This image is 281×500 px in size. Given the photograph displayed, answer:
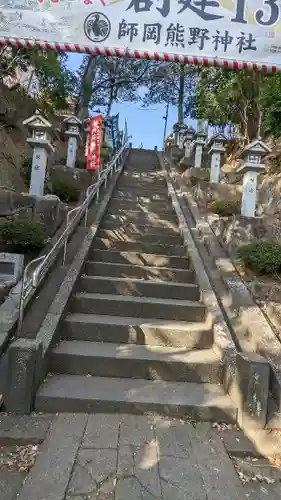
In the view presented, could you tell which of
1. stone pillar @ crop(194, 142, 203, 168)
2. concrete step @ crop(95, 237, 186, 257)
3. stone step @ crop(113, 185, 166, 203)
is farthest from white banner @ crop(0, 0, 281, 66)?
stone pillar @ crop(194, 142, 203, 168)

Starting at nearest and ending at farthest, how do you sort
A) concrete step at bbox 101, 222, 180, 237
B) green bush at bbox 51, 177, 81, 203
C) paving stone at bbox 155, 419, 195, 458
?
paving stone at bbox 155, 419, 195, 458 < concrete step at bbox 101, 222, 180, 237 < green bush at bbox 51, 177, 81, 203

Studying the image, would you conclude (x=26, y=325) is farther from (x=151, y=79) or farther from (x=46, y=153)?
(x=151, y=79)

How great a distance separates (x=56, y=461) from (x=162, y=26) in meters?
4.48

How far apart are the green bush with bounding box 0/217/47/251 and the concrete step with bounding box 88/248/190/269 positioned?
869 millimetres

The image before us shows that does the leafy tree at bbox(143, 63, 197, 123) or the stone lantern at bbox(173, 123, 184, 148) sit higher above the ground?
the leafy tree at bbox(143, 63, 197, 123)

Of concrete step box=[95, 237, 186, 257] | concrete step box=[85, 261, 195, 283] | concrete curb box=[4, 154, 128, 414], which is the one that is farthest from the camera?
concrete step box=[95, 237, 186, 257]

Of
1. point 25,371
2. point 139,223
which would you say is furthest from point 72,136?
point 25,371

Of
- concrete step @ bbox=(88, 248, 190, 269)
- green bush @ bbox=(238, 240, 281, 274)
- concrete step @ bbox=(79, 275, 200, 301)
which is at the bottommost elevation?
concrete step @ bbox=(79, 275, 200, 301)

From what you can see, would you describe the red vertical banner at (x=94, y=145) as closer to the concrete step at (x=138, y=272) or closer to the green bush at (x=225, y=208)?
the green bush at (x=225, y=208)

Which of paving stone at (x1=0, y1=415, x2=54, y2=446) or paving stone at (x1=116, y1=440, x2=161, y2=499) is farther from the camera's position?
paving stone at (x1=0, y1=415, x2=54, y2=446)

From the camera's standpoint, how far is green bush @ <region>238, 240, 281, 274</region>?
537cm

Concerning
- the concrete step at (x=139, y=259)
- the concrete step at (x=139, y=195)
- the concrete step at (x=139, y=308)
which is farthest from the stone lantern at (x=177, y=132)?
the concrete step at (x=139, y=308)

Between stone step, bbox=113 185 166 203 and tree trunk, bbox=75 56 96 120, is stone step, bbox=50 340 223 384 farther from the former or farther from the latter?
tree trunk, bbox=75 56 96 120

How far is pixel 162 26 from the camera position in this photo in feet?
13.8
